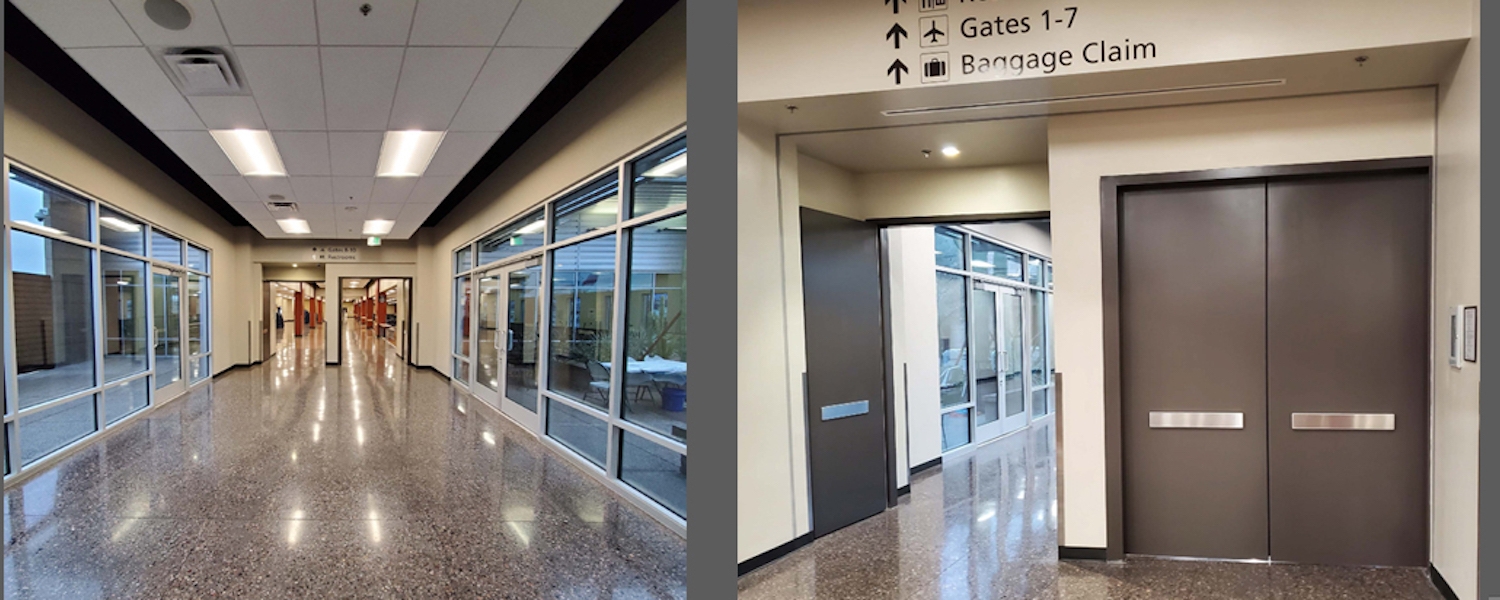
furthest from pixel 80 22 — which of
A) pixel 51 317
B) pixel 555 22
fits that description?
pixel 51 317

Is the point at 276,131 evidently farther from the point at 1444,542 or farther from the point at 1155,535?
the point at 1444,542

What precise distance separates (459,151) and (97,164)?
11.3ft

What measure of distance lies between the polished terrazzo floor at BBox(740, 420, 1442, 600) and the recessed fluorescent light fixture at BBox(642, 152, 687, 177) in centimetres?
249

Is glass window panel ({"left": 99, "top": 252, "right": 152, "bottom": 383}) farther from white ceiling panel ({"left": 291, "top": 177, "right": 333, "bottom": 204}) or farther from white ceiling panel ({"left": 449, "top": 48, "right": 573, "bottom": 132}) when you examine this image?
white ceiling panel ({"left": 449, "top": 48, "right": 573, "bottom": 132})

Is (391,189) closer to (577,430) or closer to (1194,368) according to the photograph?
(577,430)

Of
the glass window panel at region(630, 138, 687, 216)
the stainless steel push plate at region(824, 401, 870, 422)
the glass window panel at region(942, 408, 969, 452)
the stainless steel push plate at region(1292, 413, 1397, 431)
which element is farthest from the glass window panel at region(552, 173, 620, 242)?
the stainless steel push plate at region(1292, 413, 1397, 431)

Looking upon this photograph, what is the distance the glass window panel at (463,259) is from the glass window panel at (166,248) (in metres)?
3.61

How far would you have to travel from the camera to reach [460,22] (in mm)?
3818

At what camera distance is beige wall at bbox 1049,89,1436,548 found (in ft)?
14.2

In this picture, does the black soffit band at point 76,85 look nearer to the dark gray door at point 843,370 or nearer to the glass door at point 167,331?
the glass door at point 167,331

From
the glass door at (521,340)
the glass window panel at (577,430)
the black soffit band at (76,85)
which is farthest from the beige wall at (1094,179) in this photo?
the black soffit band at (76,85)

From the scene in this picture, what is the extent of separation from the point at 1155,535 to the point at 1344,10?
2928mm

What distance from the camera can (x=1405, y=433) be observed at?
4270 mm

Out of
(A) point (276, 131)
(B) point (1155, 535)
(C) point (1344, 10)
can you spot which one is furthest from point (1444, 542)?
(A) point (276, 131)
